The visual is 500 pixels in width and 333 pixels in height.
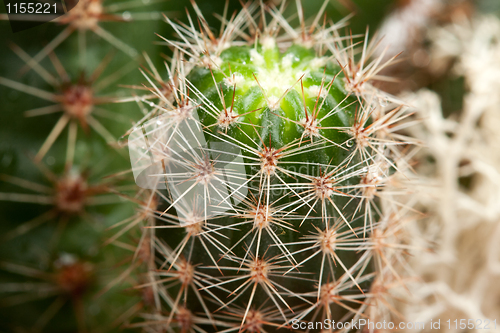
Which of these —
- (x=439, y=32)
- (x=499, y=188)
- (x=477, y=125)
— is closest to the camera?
(x=499, y=188)

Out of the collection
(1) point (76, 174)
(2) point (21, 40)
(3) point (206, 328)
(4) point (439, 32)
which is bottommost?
(3) point (206, 328)

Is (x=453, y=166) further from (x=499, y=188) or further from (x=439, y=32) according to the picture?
(x=439, y=32)

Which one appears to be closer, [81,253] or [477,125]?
[81,253]

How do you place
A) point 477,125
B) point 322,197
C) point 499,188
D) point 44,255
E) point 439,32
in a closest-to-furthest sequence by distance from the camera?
point 322,197 < point 44,255 < point 499,188 < point 439,32 < point 477,125

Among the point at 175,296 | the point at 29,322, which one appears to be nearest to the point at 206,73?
the point at 175,296

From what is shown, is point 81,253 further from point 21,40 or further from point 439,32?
point 439,32

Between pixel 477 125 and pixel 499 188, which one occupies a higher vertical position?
pixel 477 125
